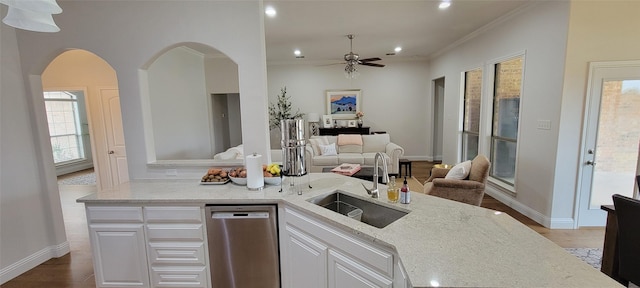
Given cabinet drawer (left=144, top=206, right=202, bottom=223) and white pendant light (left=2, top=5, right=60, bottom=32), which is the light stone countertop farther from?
white pendant light (left=2, top=5, right=60, bottom=32)

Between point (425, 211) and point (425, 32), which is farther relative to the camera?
point (425, 32)

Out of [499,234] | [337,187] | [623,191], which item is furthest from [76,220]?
[623,191]

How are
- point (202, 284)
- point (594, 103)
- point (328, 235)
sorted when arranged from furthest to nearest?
point (594, 103), point (202, 284), point (328, 235)

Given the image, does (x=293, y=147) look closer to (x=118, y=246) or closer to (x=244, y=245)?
(x=244, y=245)

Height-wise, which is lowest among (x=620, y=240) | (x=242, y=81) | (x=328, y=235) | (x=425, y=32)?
(x=620, y=240)

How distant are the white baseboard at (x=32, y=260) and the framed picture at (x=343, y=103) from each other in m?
5.88

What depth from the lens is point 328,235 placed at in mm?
1651

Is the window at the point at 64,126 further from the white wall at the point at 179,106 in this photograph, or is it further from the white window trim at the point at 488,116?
the white window trim at the point at 488,116

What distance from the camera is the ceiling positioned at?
11.2 feet

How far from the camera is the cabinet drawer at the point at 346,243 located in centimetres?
136

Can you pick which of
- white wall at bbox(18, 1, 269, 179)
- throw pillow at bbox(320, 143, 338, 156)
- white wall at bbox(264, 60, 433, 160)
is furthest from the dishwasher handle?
white wall at bbox(264, 60, 433, 160)

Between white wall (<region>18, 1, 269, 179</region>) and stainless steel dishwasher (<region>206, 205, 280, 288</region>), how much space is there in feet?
2.85

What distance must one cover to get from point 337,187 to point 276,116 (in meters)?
5.57

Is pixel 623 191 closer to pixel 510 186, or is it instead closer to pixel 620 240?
pixel 510 186
